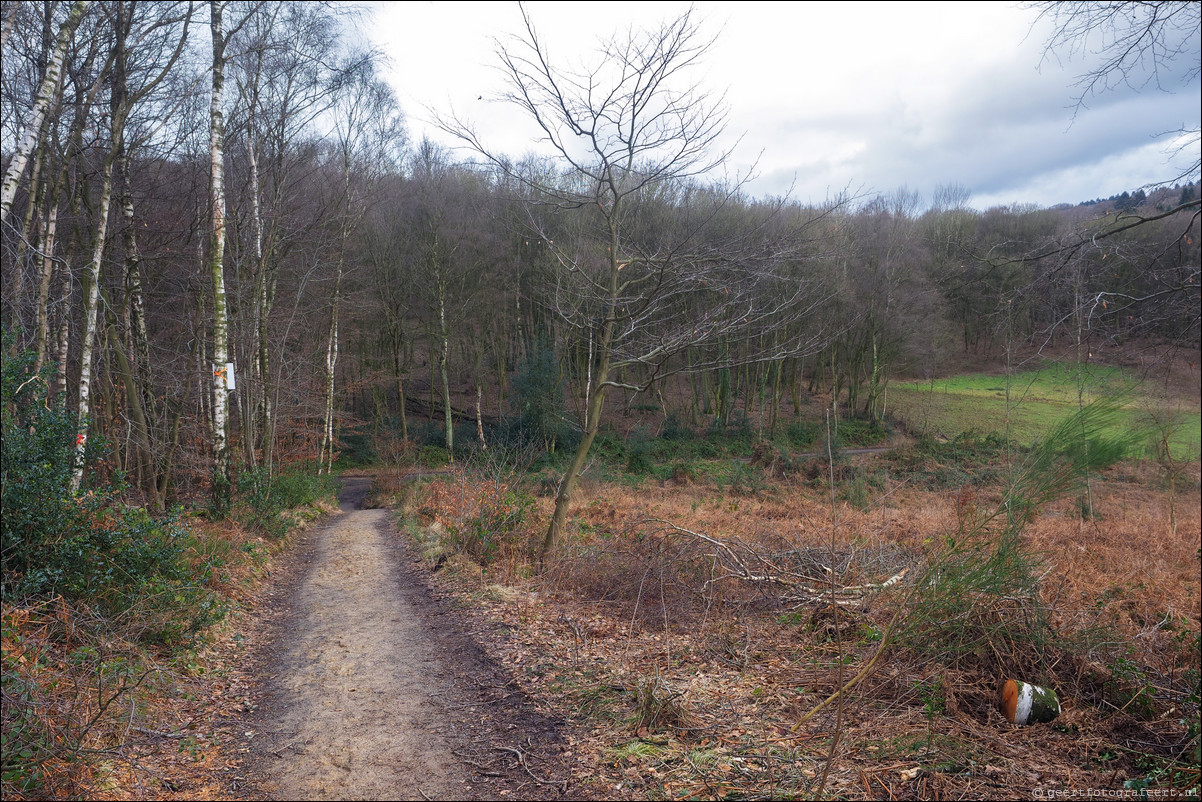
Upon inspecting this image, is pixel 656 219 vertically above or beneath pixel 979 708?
above

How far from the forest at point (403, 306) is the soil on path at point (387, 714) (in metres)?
0.94

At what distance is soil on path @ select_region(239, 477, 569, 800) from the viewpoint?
384 cm

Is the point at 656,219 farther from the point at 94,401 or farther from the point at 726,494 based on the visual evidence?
the point at 726,494

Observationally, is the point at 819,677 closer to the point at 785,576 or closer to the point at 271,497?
the point at 785,576

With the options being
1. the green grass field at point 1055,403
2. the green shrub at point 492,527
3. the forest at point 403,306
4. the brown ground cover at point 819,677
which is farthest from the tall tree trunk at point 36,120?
the green grass field at point 1055,403

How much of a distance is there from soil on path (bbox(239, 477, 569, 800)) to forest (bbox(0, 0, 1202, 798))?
3.08ft

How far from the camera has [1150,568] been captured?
912 cm

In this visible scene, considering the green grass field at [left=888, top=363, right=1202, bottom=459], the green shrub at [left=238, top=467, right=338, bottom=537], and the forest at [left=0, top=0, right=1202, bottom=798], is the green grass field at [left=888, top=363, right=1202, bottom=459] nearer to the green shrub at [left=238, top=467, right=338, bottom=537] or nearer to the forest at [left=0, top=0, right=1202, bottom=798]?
the forest at [left=0, top=0, right=1202, bottom=798]

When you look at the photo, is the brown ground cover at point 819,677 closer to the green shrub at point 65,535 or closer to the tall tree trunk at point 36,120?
the green shrub at point 65,535

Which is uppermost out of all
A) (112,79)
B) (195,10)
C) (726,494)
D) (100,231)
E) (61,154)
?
(195,10)

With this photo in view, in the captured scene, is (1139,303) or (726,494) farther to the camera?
(726,494)

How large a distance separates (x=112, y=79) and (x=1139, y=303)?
1169 centimetres

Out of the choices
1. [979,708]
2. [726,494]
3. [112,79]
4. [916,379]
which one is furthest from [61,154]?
[916,379]

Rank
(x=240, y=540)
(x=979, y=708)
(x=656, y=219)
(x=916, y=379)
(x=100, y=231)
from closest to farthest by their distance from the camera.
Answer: (x=979, y=708)
(x=100, y=231)
(x=656, y=219)
(x=240, y=540)
(x=916, y=379)
